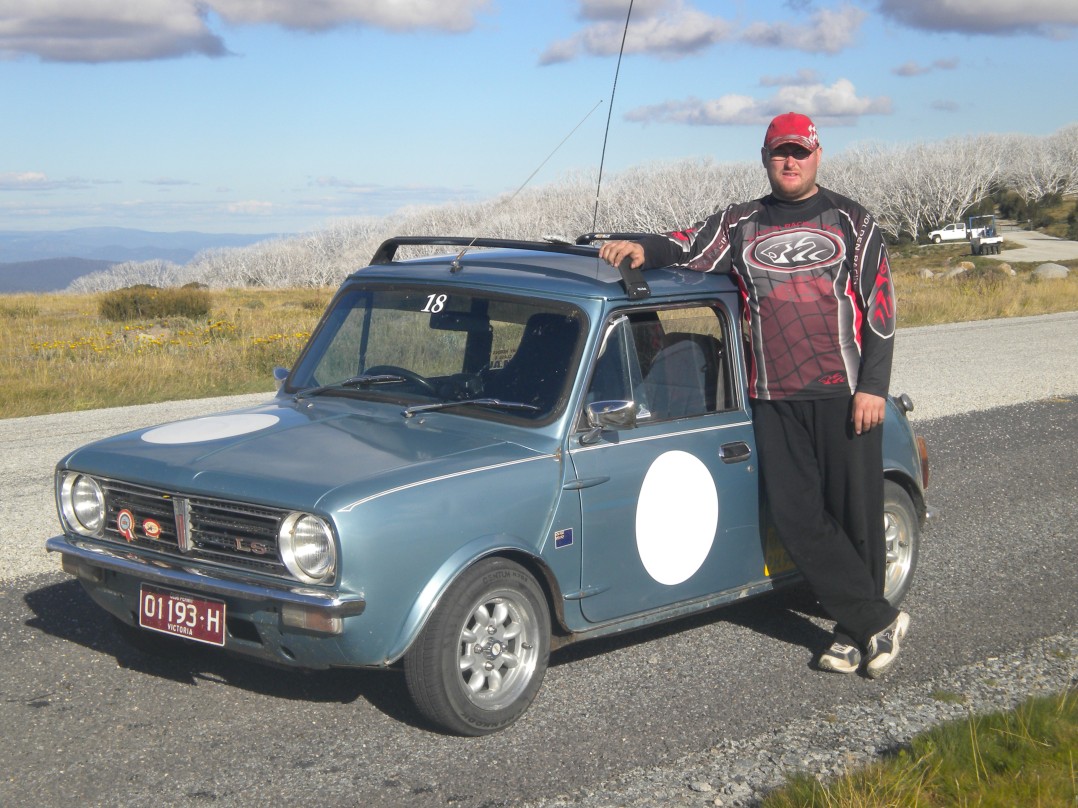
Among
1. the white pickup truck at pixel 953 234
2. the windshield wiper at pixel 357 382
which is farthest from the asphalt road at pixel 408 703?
the white pickup truck at pixel 953 234

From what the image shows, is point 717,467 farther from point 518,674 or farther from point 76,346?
point 76,346

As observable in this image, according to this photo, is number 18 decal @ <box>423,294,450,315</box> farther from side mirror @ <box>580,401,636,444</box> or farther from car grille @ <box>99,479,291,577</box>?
car grille @ <box>99,479,291,577</box>

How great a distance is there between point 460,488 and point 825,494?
1841 millimetres

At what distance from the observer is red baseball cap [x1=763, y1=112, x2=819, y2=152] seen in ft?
16.5

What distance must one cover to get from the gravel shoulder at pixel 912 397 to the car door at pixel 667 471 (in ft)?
11.5

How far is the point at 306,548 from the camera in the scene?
4.01 meters

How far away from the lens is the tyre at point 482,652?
411 cm

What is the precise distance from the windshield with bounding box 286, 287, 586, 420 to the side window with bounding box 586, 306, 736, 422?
7.7 inches

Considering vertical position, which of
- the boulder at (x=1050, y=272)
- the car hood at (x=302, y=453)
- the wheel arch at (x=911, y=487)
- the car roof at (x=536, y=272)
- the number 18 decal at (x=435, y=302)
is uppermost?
the car roof at (x=536, y=272)

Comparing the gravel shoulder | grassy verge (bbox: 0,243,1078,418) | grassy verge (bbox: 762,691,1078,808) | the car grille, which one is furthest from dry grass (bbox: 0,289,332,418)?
grassy verge (bbox: 762,691,1078,808)

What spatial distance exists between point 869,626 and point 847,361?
1.15 meters

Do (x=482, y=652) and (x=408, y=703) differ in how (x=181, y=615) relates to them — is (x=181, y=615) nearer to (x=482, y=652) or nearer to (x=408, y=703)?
(x=408, y=703)

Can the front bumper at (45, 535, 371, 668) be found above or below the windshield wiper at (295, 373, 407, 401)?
below

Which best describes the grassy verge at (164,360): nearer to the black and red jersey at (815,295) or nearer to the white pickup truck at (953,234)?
the black and red jersey at (815,295)
